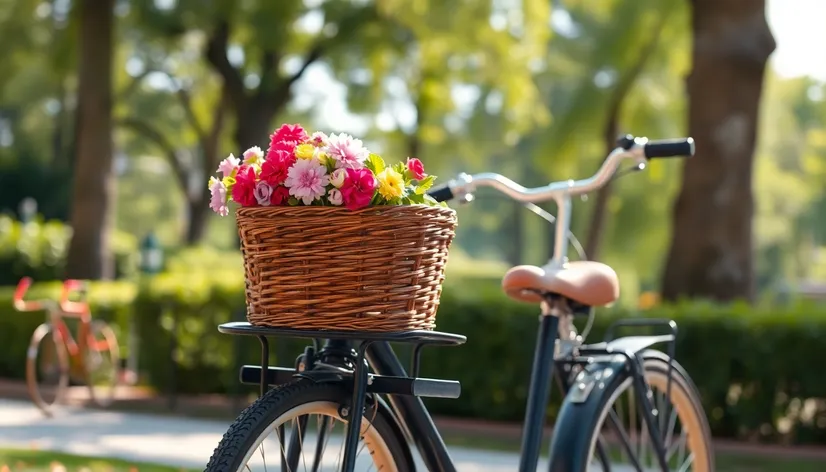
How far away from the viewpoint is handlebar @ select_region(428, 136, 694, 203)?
13.7 feet

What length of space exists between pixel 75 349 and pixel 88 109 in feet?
20.7

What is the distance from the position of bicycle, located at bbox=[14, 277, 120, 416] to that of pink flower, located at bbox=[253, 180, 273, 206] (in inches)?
349

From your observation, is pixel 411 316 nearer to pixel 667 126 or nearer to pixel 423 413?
pixel 423 413

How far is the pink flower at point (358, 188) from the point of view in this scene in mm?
3189

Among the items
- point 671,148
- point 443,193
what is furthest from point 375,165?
point 671,148

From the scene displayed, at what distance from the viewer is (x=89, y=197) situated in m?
17.8

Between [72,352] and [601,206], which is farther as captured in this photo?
[601,206]

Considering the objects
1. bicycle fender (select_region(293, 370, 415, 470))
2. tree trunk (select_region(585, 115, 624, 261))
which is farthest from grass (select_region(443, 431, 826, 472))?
tree trunk (select_region(585, 115, 624, 261))

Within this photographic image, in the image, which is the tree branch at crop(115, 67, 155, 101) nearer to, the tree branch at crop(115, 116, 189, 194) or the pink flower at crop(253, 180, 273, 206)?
the tree branch at crop(115, 116, 189, 194)

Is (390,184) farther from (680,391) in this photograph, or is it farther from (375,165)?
(680,391)

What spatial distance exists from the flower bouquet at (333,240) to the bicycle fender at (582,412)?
1.05m

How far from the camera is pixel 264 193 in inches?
128

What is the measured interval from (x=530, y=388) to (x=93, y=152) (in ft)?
47.7

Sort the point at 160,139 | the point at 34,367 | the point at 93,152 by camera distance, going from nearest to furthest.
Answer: the point at 34,367, the point at 93,152, the point at 160,139
